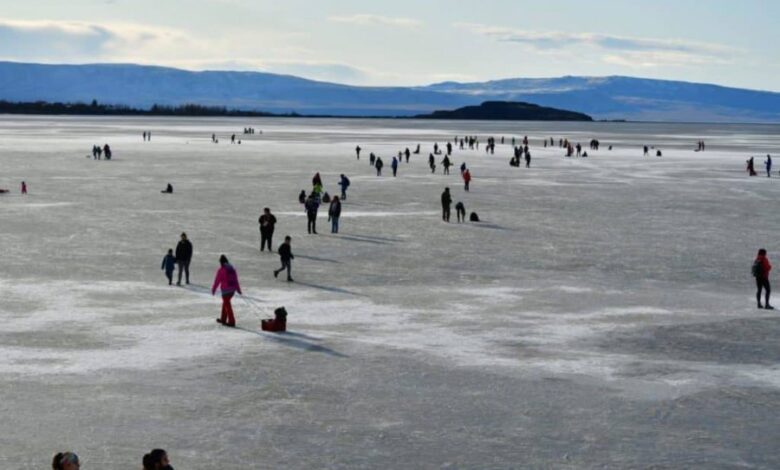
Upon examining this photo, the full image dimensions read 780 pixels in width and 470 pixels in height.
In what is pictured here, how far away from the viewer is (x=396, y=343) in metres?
15.1

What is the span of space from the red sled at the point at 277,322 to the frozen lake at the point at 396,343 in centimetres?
19

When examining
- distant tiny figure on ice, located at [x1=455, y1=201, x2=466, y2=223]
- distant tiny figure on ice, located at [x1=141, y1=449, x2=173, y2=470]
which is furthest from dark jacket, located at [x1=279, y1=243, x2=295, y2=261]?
distant tiny figure on ice, located at [x1=141, y1=449, x2=173, y2=470]

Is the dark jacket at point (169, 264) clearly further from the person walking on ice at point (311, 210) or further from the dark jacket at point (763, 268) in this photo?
the dark jacket at point (763, 268)

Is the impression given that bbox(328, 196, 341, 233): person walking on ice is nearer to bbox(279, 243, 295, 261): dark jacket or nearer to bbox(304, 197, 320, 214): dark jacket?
bbox(304, 197, 320, 214): dark jacket

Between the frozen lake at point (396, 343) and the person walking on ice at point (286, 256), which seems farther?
the person walking on ice at point (286, 256)

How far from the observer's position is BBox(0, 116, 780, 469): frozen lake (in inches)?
422

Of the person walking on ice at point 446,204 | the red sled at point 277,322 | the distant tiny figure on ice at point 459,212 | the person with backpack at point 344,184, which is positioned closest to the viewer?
the red sled at point 277,322

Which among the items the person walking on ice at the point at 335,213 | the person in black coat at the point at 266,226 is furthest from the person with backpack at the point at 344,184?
the person in black coat at the point at 266,226

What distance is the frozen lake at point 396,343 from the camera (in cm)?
1073

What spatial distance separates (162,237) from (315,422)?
15.8 m

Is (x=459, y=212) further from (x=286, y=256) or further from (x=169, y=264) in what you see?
(x=169, y=264)

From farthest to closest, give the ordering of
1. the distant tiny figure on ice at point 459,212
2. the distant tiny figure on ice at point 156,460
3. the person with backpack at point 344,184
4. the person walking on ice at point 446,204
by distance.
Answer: the person with backpack at point 344,184 → the distant tiny figure on ice at point 459,212 → the person walking on ice at point 446,204 → the distant tiny figure on ice at point 156,460

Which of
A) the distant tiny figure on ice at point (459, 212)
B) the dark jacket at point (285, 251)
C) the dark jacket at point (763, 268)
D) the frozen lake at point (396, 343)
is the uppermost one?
the dark jacket at point (763, 268)

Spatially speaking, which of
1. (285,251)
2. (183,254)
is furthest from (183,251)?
(285,251)
